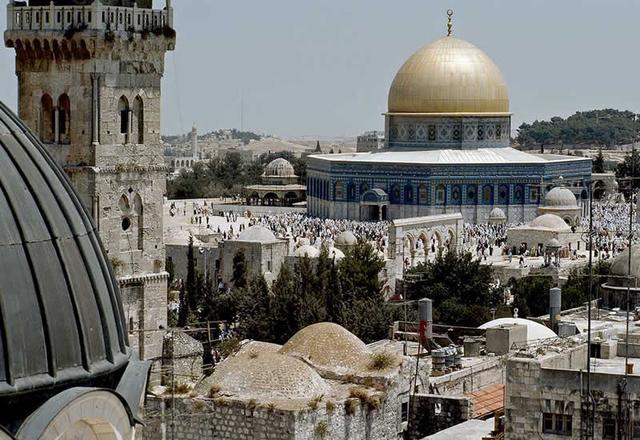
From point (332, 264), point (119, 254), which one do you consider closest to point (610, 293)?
point (119, 254)

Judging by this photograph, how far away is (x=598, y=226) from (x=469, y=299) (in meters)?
16.3

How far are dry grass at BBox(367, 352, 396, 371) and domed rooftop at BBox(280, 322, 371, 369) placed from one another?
4.1 inches

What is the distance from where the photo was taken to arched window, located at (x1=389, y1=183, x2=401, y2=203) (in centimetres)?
6178

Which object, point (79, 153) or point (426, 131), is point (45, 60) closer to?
point (79, 153)

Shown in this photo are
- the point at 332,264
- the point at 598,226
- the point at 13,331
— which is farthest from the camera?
the point at 598,226

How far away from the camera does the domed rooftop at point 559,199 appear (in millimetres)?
60438

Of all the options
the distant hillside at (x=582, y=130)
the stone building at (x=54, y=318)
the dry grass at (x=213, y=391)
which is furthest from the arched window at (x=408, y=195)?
the distant hillside at (x=582, y=130)

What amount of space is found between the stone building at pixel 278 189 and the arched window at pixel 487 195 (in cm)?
1458

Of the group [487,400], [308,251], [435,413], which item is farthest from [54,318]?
[308,251]

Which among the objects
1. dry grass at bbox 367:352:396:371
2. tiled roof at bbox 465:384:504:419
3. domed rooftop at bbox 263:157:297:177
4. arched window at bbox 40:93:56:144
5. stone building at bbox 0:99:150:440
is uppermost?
arched window at bbox 40:93:56:144

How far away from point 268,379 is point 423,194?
44.7 m

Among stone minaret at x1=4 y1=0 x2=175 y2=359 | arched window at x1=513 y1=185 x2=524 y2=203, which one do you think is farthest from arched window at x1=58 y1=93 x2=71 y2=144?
arched window at x1=513 y1=185 x2=524 y2=203

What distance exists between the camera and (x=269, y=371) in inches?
667

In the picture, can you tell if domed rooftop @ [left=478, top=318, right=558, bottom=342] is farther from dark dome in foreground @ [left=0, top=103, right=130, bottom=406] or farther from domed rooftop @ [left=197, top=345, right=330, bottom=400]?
dark dome in foreground @ [left=0, top=103, right=130, bottom=406]
